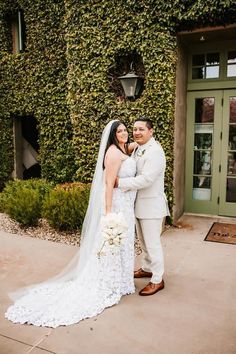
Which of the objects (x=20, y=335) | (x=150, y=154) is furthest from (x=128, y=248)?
(x=20, y=335)

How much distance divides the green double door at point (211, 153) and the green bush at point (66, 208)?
2.38 metres

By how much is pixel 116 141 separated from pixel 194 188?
12.2 ft

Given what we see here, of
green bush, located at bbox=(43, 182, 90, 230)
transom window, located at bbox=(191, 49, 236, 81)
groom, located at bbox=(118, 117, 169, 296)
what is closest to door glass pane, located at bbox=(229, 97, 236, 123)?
transom window, located at bbox=(191, 49, 236, 81)

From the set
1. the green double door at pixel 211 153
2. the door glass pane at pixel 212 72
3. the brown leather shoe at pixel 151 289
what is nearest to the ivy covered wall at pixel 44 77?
the green double door at pixel 211 153

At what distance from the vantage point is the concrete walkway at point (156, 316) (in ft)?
9.24

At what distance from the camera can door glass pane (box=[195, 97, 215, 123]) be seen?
6.65 metres

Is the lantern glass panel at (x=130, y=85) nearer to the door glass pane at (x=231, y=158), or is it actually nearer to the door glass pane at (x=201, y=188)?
the door glass pane at (x=231, y=158)

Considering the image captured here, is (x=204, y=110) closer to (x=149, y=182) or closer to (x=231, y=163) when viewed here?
(x=231, y=163)

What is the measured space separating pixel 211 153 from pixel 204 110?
34.9 inches

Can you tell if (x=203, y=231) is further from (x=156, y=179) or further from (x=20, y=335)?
(x=20, y=335)

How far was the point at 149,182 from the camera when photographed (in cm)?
356

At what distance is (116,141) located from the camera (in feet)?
12.1

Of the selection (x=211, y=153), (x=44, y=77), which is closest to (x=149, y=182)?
(x=211, y=153)

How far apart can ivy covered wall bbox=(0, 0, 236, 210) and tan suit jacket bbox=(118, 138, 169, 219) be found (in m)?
2.40
